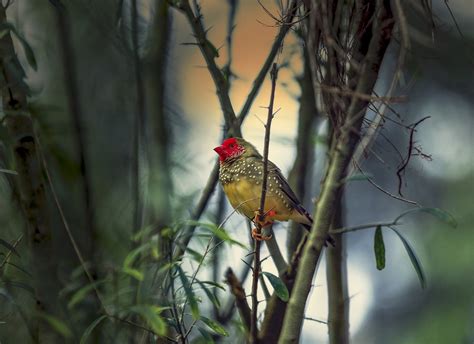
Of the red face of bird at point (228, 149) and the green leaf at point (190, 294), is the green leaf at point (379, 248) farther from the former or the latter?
the red face of bird at point (228, 149)

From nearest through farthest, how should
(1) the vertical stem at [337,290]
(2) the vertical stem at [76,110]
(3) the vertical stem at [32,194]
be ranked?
(3) the vertical stem at [32,194] → (2) the vertical stem at [76,110] → (1) the vertical stem at [337,290]

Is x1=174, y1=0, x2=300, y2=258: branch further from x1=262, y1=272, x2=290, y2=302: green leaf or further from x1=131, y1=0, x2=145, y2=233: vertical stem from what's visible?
x1=262, y1=272, x2=290, y2=302: green leaf

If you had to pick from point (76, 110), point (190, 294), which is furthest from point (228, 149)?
point (190, 294)

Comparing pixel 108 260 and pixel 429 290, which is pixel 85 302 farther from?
pixel 429 290

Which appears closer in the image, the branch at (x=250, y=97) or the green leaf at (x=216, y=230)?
the green leaf at (x=216, y=230)

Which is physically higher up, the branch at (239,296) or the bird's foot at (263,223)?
the bird's foot at (263,223)

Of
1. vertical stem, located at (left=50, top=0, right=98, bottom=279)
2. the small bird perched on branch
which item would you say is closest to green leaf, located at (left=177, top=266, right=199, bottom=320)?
vertical stem, located at (left=50, top=0, right=98, bottom=279)

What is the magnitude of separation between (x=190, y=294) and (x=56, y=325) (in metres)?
0.26

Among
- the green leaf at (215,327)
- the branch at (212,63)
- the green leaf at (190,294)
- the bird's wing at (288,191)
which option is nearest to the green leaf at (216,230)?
the green leaf at (190,294)

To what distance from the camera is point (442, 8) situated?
2.96 m

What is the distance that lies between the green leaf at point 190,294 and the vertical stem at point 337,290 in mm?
672

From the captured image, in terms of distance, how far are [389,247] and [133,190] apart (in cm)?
205

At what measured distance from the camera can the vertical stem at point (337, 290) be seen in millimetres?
2258

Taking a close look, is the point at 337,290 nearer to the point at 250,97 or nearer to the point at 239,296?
the point at 239,296
